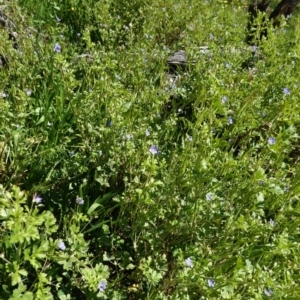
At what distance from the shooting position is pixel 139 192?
164 centimetres

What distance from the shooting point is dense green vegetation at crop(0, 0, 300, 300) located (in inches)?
60.7

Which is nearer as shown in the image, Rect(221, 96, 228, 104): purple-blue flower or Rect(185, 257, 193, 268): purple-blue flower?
Rect(185, 257, 193, 268): purple-blue flower

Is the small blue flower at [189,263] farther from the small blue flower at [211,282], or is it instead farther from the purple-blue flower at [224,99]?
the purple-blue flower at [224,99]

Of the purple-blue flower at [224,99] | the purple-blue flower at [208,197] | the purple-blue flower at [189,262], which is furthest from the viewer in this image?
the purple-blue flower at [224,99]

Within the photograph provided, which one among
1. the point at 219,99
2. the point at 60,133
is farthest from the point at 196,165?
the point at 60,133

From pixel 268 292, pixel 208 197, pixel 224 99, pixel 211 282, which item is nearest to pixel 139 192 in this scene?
pixel 208 197

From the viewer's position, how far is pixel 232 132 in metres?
2.18

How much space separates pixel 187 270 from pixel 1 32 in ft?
6.85

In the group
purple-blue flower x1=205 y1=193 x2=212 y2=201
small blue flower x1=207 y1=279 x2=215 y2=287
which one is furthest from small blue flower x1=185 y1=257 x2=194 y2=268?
purple-blue flower x1=205 y1=193 x2=212 y2=201

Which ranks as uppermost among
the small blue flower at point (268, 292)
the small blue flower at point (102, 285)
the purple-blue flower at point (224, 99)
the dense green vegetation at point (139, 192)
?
the purple-blue flower at point (224, 99)

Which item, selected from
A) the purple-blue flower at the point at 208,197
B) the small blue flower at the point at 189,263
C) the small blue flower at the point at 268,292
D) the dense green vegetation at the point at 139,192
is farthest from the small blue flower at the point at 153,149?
the small blue flower at the point at 268,292

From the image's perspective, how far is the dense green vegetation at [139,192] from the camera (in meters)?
1.54

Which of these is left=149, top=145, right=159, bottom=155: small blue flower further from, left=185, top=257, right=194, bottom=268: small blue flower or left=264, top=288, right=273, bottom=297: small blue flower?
left=264, top=288, right=273, bottom=297: small blue flower

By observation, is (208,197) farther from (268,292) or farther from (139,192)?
(268,292)
